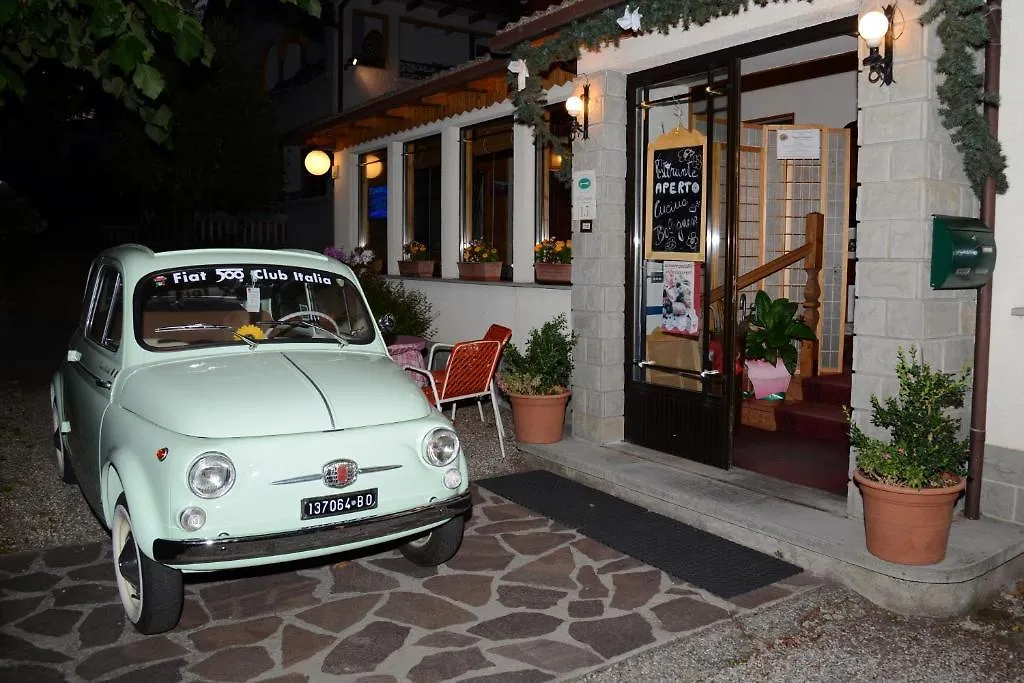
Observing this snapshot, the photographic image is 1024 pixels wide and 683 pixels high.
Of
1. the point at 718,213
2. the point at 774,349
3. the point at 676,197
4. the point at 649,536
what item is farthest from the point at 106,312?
the point at 774,349

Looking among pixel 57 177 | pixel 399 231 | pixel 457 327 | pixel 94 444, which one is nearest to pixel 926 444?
pixel 94 444

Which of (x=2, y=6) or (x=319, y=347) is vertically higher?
(x=2, y=6)

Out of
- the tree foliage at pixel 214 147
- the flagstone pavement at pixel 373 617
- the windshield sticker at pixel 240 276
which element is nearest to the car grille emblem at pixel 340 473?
the flagstone pavement at pixel 373 617

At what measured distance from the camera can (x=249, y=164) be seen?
1933 centimetres

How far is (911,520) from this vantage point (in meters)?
4.55

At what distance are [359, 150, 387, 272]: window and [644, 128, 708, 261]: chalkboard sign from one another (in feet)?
20.9

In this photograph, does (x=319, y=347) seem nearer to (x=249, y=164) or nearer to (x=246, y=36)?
(x=249, y=164)

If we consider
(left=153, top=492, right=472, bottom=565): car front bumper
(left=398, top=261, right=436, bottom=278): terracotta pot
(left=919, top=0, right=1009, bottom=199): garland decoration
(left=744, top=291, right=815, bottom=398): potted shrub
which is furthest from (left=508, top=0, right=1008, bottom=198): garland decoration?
(left=153, top=492, right=472, bottom=565): car front bumper

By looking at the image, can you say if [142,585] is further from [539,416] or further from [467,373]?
[539,416]

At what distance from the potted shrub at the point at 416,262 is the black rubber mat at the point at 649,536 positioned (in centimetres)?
494

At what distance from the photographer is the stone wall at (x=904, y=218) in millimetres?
4863

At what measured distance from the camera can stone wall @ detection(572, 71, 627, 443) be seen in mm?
7074

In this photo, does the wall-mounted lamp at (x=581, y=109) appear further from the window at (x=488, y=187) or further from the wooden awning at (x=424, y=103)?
the window at (x=488, y=187)

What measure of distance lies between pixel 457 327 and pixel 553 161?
2408 millimetres
